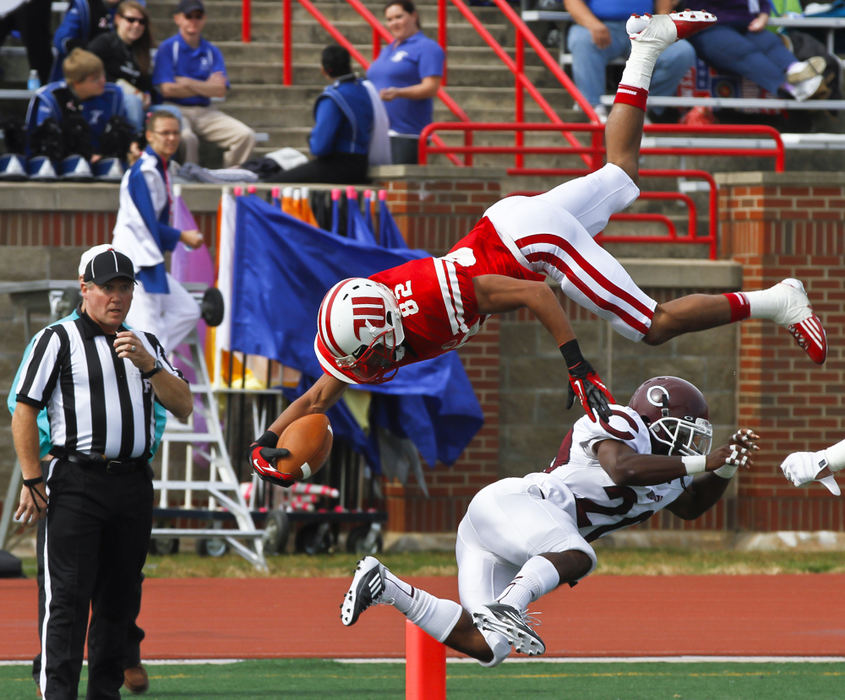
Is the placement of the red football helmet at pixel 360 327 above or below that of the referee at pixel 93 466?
above

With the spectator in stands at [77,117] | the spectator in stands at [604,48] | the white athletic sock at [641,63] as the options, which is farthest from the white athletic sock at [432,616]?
the spectator in stands at [604,48]

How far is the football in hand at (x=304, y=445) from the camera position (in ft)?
23.5

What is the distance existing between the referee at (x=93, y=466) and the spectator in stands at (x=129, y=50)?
22.4 ft

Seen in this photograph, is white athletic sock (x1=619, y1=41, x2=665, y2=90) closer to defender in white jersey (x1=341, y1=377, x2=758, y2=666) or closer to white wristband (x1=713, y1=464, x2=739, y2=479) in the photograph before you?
defender in white jersey (x1=341, y1=377, x2=758, y2=666)

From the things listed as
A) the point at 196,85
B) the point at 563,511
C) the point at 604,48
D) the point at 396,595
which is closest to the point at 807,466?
the point at 563,511

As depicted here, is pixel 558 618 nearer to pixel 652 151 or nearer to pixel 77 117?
pixel 652 151

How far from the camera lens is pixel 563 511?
767cm

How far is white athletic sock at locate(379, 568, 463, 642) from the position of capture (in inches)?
276

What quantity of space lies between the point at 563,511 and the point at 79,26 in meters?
8.43

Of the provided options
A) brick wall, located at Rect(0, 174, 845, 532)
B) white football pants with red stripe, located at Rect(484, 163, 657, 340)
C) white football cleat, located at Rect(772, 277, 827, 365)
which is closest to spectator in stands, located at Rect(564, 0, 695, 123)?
brick wall, located at Rect(0, 174, 845, 532)

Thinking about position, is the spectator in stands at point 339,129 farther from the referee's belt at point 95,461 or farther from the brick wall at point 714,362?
the referee's belt at point 95,461

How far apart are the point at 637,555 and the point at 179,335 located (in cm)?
401

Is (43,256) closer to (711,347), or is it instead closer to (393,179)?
(393,179)

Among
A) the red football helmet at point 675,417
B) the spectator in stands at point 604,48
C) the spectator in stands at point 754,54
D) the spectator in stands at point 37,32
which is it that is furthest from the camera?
the spectator in stands at point 754,54
